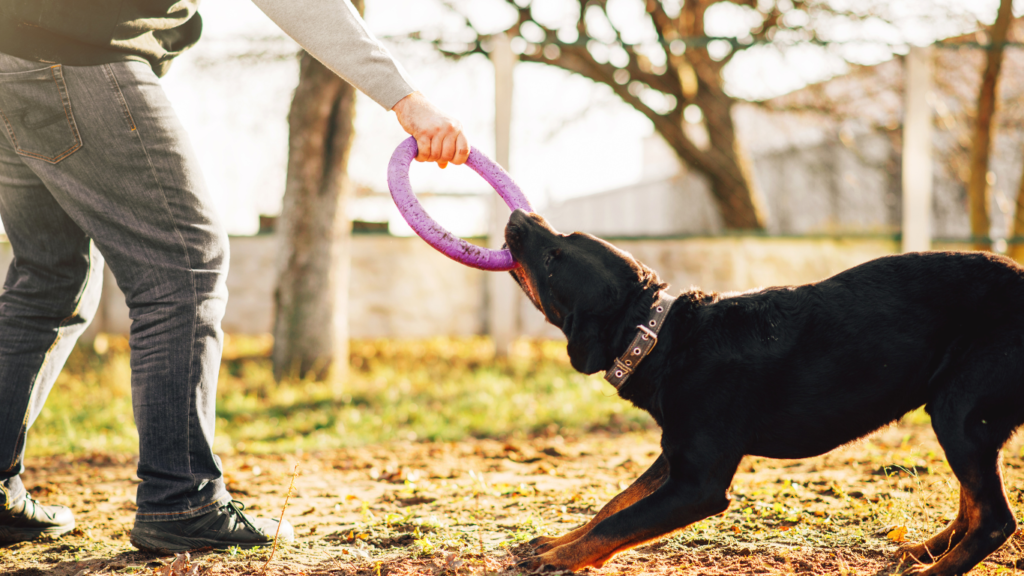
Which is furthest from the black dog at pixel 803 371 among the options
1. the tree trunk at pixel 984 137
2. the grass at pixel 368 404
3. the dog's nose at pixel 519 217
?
the tree trunk at pixel 984 137

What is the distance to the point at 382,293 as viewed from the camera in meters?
7.86

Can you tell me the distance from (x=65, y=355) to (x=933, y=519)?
304cm

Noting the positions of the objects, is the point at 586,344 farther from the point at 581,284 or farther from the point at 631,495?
the point at 631,495

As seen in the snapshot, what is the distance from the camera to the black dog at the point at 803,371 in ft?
6.81

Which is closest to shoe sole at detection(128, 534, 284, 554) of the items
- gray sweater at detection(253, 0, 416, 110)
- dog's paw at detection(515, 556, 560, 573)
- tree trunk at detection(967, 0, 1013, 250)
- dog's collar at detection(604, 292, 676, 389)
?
dog's paw at detection(515, 556, 560, 573)

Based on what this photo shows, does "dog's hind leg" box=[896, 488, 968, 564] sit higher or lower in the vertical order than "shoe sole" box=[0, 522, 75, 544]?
higher

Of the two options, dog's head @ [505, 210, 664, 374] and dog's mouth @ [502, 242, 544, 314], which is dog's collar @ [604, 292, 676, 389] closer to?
dog's head @ [505, 210, 664, 374]

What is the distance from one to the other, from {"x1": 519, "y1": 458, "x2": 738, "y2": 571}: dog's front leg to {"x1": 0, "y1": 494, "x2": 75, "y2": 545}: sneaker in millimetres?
1735

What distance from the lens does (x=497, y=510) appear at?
2.78 meters

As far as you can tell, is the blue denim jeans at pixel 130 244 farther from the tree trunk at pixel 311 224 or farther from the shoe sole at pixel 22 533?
the tree trunk at pixel 311 224

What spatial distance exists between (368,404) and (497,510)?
115 inches

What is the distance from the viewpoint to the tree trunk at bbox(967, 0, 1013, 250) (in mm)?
7516

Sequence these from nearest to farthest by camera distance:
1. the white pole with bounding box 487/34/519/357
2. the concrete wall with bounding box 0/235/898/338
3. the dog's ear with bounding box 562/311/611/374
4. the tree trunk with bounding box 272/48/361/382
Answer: the dog's ear with bounding box 562/311/611/374 → the tree trunk with bounding box 272/48/361/382 → the white pole with bounding box 487/34/519/357 → the concrete wall with bounding box 0/235/898/338

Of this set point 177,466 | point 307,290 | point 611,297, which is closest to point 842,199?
point 307,290
